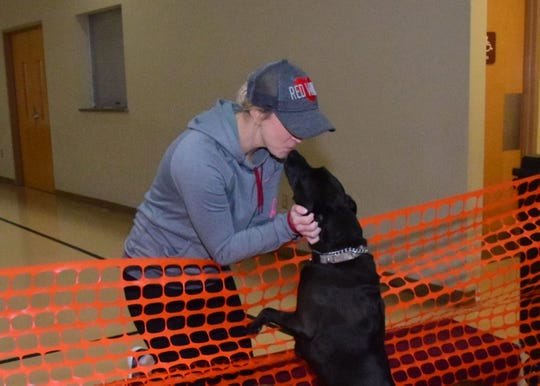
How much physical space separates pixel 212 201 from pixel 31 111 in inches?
331

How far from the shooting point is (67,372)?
3131 millimetres

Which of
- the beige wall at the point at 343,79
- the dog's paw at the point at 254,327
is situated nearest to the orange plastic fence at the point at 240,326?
the dog's paw at the point at 254,327

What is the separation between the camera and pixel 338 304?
73.2 inches

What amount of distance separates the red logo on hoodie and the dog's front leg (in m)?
0.66

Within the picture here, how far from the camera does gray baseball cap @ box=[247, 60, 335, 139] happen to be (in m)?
1.86

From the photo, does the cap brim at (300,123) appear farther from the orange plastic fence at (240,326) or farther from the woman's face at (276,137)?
the orange plastic fence at (240,326)

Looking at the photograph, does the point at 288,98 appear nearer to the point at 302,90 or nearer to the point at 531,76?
the point at 302,90

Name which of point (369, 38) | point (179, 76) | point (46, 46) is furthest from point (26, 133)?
point (369, 38)

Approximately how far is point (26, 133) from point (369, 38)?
6.93 m

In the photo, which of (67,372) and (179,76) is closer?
(67,372)

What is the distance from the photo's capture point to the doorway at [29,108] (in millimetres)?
9094

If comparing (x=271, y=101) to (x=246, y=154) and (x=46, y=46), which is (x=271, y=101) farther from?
(x=46, y=46)

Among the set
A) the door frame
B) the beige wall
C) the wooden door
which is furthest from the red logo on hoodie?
the wooden door

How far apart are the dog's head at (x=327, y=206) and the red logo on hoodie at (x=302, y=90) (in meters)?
0.24
